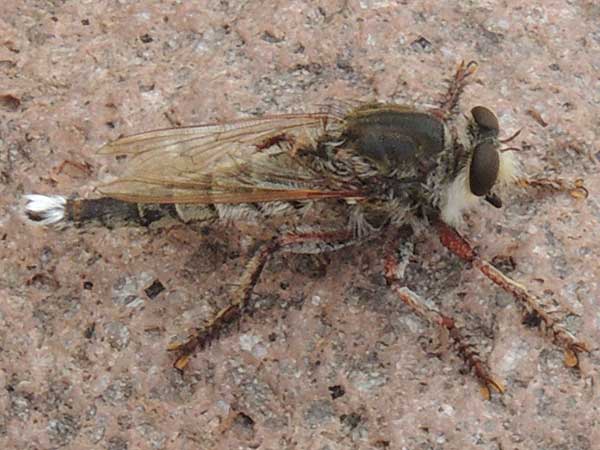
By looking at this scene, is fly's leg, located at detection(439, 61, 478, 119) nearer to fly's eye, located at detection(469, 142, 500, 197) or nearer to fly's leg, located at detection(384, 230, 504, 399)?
fly's eye, located at detection(469, 142, 500, 197)

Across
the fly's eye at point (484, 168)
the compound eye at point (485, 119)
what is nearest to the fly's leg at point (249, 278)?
the fly's eye at point (484, 168)

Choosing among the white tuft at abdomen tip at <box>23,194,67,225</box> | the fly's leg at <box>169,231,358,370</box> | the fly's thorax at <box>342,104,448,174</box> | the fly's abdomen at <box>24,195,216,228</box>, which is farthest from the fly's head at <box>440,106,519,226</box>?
the white tuft at abdomen tip at <box>23,194,67,225</box>

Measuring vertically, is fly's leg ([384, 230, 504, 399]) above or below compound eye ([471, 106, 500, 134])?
below

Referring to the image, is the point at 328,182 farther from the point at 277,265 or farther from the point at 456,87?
the point at 456,87

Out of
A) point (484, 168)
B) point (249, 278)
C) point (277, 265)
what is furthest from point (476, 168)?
point (249, 278)

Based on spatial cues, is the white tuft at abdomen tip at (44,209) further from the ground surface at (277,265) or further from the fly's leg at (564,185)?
the fly's leg at (564,185)

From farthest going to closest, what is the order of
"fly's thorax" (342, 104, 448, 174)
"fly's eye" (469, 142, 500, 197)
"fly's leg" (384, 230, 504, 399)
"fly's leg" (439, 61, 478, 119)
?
"fly's leg" (439, 61, 478, 119)
"fly's thorax" (342, 104, 448, 174)
"fly's eye" (469, 142, 500, 197)
"fly's leg" (384, 230, 504, 399)

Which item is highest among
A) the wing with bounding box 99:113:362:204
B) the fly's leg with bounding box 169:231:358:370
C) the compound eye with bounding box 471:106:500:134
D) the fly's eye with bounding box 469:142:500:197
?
the compound eye with bounding box 471:106:500:134
